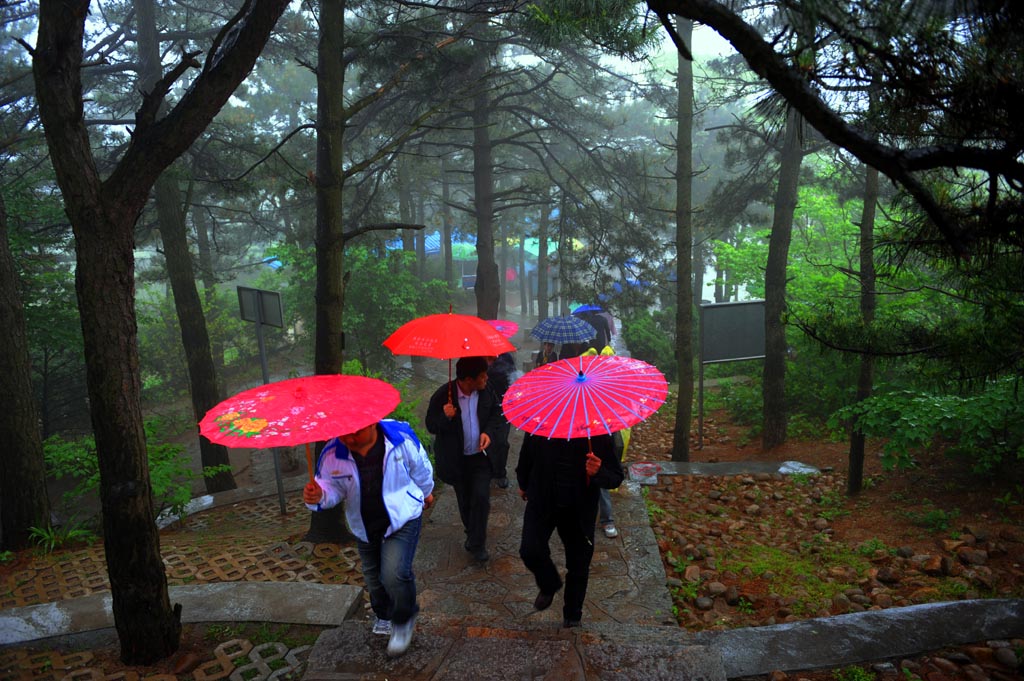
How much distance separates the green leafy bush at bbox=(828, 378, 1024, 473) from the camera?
5.23 metres

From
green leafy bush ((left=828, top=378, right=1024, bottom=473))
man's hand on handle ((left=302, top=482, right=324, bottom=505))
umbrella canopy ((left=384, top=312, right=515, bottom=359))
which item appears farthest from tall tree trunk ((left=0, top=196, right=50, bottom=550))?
green leafy bush ((left=828, top=378, right=1024, bottom=473))

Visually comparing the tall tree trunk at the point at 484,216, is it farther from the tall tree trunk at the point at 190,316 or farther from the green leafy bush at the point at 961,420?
the green leafy bush at the point at 961,420

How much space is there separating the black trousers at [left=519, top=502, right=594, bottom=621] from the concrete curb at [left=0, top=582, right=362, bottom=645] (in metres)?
1.51

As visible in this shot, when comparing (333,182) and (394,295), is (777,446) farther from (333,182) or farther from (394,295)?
(394,295)

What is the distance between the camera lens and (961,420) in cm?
537

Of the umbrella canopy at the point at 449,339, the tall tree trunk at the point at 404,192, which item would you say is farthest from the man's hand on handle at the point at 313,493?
the tall tree trunk at the point at 404,192

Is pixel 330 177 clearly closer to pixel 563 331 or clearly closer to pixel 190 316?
pixel 563 331

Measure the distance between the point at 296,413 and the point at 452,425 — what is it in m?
2.39

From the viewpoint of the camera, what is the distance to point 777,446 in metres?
10.3

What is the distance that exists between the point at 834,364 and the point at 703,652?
861cm

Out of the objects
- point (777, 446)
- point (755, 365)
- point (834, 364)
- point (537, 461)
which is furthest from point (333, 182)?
point (755, 365)

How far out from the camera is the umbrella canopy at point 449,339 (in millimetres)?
5297

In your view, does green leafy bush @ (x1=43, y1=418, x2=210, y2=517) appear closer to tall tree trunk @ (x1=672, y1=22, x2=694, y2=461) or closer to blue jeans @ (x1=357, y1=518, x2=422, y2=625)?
blue jeans @ (x1=357, y1=518, x2=422, y2=625)

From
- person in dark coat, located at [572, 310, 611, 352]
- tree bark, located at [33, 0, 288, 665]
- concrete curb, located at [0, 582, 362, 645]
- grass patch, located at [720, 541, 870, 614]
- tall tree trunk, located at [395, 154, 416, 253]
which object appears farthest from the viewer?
tall tree trunk, located at [395, 154, 416, 253]
